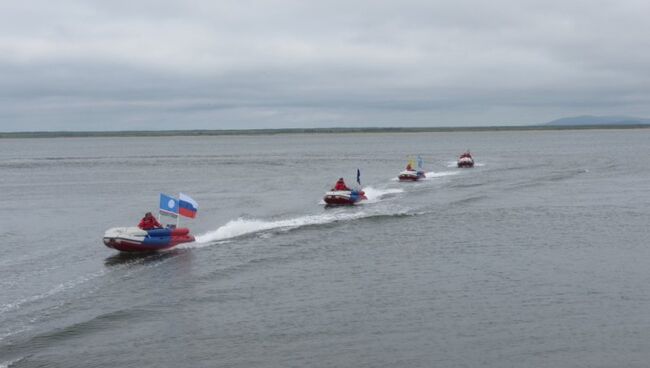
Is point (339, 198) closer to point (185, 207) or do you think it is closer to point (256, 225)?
point (256, 225)

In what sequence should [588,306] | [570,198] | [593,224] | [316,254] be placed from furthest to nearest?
[570,198] → [593,224] → [316,254] → [588,306]

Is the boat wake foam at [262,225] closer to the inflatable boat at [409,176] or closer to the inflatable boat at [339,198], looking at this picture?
the inflatable boat at [339,198]

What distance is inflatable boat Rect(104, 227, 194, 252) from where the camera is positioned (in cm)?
3581

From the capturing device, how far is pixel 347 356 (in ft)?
70.3

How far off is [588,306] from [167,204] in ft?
72.9

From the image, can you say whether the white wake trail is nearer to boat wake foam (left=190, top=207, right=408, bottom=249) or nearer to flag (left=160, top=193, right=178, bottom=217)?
boat wake foam (left=190, top=207, right=408, bottom=249)

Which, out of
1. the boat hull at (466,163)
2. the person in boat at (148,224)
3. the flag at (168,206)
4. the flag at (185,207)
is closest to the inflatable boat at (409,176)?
the boat hull at (466,163)

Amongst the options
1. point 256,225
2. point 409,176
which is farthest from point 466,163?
point 256,225

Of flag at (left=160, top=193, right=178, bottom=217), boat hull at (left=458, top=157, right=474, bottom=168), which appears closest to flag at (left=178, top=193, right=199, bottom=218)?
flag at (left=160, top=193, right=178, bottom=217)

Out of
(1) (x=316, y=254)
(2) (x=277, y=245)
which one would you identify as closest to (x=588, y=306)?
(1) (x=316, y=254)

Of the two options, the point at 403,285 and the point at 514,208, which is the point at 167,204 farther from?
the point at 514,208

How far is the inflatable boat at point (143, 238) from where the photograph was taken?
35.8m

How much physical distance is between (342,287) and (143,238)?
1213 centimetres

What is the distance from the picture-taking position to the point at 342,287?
95.9ft
